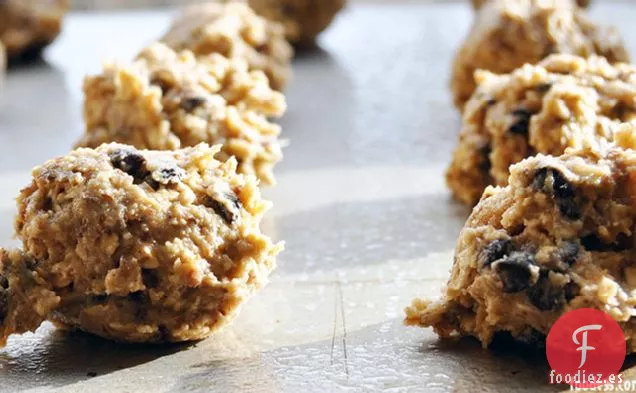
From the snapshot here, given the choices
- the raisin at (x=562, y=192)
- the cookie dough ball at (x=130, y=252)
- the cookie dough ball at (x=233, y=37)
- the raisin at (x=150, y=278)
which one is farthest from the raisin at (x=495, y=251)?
the cookie dough ball at (x=233, y=37)

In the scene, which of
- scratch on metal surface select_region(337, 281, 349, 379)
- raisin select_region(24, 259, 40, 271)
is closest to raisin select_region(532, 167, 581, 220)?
scratch on metal surface select_region(337, 281, 349, 379)

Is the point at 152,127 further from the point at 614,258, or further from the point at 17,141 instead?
the point at 614,258

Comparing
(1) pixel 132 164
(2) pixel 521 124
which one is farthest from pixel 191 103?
(2) pixel 521 124

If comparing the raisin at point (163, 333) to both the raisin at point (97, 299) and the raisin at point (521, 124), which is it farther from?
the raisin at point (521, 124)

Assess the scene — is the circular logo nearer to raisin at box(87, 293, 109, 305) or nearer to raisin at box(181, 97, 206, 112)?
raisin at box(87, 293, 109, 305)

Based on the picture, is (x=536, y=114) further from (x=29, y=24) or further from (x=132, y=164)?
(x=29, y=24)

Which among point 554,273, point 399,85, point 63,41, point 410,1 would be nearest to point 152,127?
point 554,273
